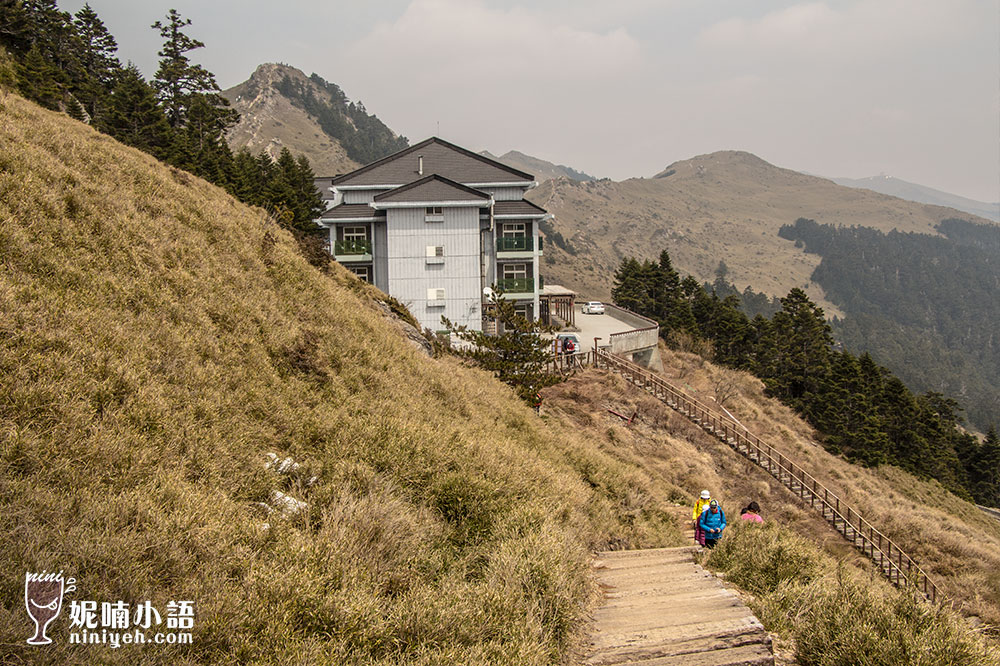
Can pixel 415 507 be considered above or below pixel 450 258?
below

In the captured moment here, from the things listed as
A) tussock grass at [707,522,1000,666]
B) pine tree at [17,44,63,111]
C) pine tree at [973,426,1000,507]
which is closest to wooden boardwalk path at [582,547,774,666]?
tussock grass at [707,522,1000,666]

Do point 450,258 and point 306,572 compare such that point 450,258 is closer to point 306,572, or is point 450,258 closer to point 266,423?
point 266,423

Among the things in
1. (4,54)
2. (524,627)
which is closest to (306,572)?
(524,627)

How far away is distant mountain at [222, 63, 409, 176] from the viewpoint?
15438 centimetres

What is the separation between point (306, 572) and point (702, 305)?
61.8 meters

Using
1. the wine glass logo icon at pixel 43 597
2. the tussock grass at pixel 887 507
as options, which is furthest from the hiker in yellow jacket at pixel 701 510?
the wine glass logo icon at pixel 43 597

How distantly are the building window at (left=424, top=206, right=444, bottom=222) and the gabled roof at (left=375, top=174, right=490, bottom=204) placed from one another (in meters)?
0.59

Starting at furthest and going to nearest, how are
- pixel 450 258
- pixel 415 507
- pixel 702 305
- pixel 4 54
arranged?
1. pixel 702 305
2. pixel 4 54
3. pixel 450 258
4. pixel 415 507

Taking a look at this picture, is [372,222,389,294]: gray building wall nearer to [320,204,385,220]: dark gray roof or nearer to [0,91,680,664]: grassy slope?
[320,204,385,220]: dark gray roof

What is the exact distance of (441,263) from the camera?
3406 centimetres

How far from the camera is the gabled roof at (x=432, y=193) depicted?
110ft

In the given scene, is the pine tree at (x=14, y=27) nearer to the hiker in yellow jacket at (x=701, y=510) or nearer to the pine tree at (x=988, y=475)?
the hiker in yellow jacket at (x=701, y=510)

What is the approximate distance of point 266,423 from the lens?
845cm

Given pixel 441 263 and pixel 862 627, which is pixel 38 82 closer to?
pixel 441 263
